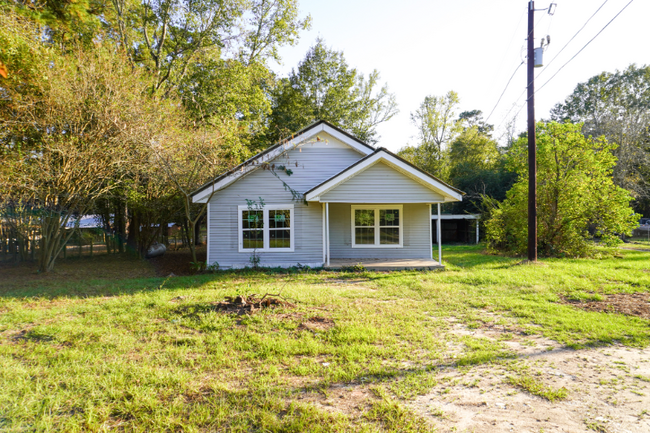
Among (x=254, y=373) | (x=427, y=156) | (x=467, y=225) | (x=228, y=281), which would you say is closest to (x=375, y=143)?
(x=427, y=156)

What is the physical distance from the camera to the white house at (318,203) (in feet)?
39.0

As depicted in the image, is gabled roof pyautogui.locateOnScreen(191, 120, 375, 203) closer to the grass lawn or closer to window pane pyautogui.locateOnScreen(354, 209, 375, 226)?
window pane pyautogui.locateOnScreen(354, 209, 375, 226)

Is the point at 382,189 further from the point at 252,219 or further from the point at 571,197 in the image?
the point at 571,197

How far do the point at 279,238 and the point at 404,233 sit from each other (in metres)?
4.84

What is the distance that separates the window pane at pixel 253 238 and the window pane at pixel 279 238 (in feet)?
1.04

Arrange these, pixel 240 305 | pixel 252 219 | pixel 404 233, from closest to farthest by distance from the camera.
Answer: pixel 240 305, pixel 252 219, pixel 404 233

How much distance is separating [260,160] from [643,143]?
113 feet

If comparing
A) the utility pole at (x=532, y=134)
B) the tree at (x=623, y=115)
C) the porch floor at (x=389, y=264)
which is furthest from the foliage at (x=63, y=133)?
the tree at (x=623, y=115)

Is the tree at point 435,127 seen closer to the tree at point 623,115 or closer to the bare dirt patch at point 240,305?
the tree at point 623,115

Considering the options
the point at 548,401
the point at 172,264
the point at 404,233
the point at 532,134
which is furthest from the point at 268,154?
the point at 548,401

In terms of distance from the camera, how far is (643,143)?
30.2 meters

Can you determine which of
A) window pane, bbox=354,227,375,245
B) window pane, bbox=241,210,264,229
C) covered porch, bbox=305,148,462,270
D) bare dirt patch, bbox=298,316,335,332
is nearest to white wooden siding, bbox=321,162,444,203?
covered porch, bbox=305,148,462,270

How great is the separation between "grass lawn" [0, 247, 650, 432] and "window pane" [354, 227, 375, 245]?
15.3 ft

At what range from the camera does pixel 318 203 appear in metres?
13.0
